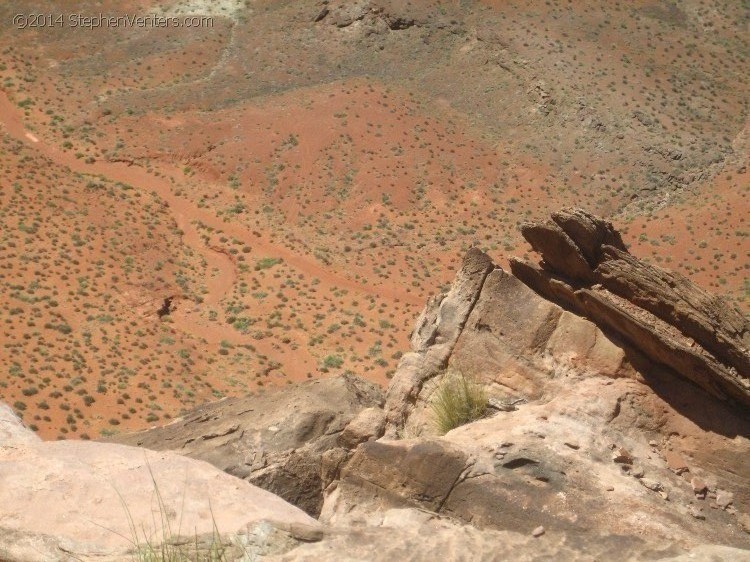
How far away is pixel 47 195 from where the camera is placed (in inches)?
1346

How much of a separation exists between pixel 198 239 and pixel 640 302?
25.5 meters

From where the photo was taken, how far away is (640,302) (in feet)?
40.2

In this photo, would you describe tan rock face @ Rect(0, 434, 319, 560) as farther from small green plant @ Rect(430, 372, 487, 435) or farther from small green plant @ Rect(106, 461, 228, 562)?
small green plant @ Rect(430, 372, 487, 435)

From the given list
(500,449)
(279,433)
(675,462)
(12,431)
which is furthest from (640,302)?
(12,431)

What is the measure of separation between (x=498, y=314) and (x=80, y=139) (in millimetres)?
35069

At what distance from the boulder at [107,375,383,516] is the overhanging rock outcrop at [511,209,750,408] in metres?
3.66

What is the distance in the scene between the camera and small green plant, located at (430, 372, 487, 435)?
472 inches

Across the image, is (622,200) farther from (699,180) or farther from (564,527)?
(564,527)

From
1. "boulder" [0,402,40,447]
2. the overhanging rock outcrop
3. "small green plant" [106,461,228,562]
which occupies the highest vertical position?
the overhanging rock outcrop

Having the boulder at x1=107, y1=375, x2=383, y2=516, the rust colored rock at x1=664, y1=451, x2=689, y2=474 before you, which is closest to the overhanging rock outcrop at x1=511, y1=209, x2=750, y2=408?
the rust colored rock at x1=664, y1=451, x2=689, y2=474

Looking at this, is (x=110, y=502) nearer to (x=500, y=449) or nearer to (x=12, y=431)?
(x=12, y=431)

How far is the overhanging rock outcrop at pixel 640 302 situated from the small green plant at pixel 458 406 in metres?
2.17

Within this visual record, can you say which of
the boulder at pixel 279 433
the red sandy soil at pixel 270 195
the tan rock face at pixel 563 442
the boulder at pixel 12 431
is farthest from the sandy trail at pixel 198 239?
the boulder at pixel 12 431

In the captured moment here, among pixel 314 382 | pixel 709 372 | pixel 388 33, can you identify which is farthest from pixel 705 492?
pixel 388 33
